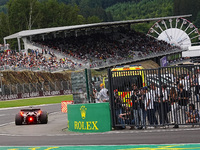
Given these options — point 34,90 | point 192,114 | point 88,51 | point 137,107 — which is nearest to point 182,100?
point 192,114

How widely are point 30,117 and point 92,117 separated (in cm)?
766

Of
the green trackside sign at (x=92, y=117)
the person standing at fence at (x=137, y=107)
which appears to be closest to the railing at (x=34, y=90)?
the green trackside sign at (x=92, y=117)

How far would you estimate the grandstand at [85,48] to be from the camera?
65.7 meters

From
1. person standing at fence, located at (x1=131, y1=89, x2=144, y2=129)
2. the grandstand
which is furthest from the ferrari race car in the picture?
the grandstand

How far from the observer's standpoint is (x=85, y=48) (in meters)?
74.4

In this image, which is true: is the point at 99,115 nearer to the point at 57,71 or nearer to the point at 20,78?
the point at 20,78

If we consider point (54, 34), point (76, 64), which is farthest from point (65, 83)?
point (54, 34)

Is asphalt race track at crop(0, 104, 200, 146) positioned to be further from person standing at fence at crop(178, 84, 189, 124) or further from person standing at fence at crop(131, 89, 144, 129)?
person standing at fence at crop(178, 84, 189, 124)

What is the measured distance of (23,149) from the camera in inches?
567

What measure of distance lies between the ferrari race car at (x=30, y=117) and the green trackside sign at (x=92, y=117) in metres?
6.31

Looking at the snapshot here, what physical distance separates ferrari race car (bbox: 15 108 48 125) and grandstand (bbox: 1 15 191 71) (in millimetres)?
35655

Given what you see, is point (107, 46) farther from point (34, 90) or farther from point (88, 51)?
point (34, 90)

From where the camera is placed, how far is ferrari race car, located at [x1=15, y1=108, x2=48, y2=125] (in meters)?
24.6

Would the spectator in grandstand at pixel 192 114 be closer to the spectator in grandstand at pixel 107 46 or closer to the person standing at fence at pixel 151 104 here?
the person standing at fence at pixel 151 104
